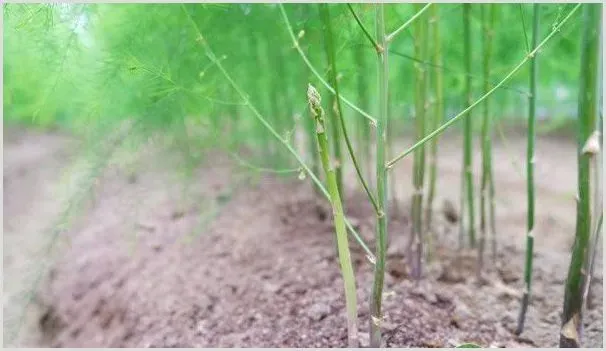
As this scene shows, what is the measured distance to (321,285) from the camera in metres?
1.69

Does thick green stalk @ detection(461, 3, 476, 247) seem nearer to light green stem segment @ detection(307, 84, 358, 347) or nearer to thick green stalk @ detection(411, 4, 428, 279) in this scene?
thick green stalk @ detection(411, 4, 428, 279)

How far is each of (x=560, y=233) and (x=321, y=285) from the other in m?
1.27

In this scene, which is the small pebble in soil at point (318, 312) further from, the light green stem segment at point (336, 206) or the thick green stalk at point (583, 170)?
the thick green stalk at point (583, 170)

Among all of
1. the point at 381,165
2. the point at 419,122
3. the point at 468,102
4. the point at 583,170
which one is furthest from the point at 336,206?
the point at 468,102

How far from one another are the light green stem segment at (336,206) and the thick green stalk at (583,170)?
390 millimetres

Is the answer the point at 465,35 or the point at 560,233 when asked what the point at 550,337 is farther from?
the point at 560,233

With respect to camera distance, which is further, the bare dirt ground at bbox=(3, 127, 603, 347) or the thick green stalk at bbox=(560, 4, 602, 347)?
the bare dirt ground at bbox=(3, 127, 603, 347)

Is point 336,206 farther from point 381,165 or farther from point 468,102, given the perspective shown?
point 468,102

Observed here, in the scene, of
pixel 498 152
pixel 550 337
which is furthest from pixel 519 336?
pixel 498 152

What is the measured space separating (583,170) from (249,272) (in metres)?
1.15

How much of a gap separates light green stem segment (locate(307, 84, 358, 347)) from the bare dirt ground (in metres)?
0.28

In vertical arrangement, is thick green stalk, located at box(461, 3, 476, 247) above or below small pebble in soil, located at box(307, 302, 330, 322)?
above

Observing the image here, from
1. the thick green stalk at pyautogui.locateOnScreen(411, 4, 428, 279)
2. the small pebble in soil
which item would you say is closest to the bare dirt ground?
the small pebble in soil

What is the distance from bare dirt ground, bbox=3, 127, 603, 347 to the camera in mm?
1487
